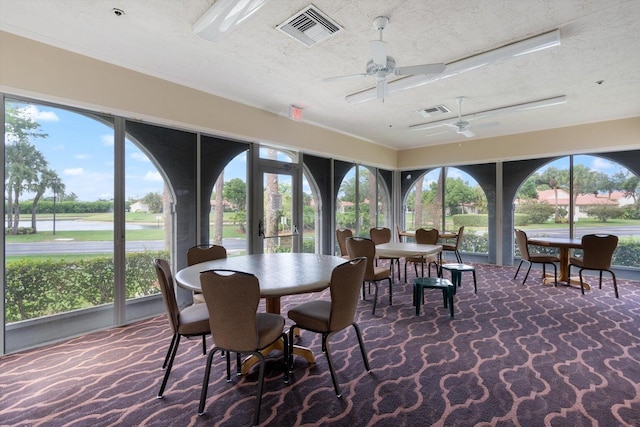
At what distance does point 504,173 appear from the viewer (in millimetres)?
7012

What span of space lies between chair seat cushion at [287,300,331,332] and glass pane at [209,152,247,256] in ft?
8.19

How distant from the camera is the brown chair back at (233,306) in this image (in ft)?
5.94

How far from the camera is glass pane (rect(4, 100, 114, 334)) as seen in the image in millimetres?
2943

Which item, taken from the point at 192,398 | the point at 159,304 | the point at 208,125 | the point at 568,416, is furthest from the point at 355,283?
the point at 208,125

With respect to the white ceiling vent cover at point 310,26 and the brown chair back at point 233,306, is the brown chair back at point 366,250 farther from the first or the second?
the white ceiling vent cover at point 310,26

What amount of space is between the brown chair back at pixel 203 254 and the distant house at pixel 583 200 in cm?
692

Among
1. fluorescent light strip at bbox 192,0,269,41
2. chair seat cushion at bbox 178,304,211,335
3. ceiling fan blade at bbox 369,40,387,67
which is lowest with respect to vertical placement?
chair seat cushion at bbox 178,304,211,335

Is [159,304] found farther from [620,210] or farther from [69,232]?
[620,210]

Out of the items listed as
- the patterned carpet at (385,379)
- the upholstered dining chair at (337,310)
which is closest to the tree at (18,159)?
the patterned carpet at (385,379)

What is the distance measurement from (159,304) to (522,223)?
24.4 feet

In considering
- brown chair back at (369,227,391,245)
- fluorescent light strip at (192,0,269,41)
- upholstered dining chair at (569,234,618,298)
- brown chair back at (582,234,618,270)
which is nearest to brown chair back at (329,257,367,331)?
fluorescent light strip at (192,0,269,41)

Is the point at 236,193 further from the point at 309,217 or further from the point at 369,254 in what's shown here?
the point at 369,254

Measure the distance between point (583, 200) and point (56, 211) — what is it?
28.7 ft

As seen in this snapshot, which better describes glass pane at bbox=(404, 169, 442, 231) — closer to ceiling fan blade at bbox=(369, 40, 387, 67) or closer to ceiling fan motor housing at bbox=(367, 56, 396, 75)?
ceiling fan motor housing at bbox=(367, 56, 396, 75)
